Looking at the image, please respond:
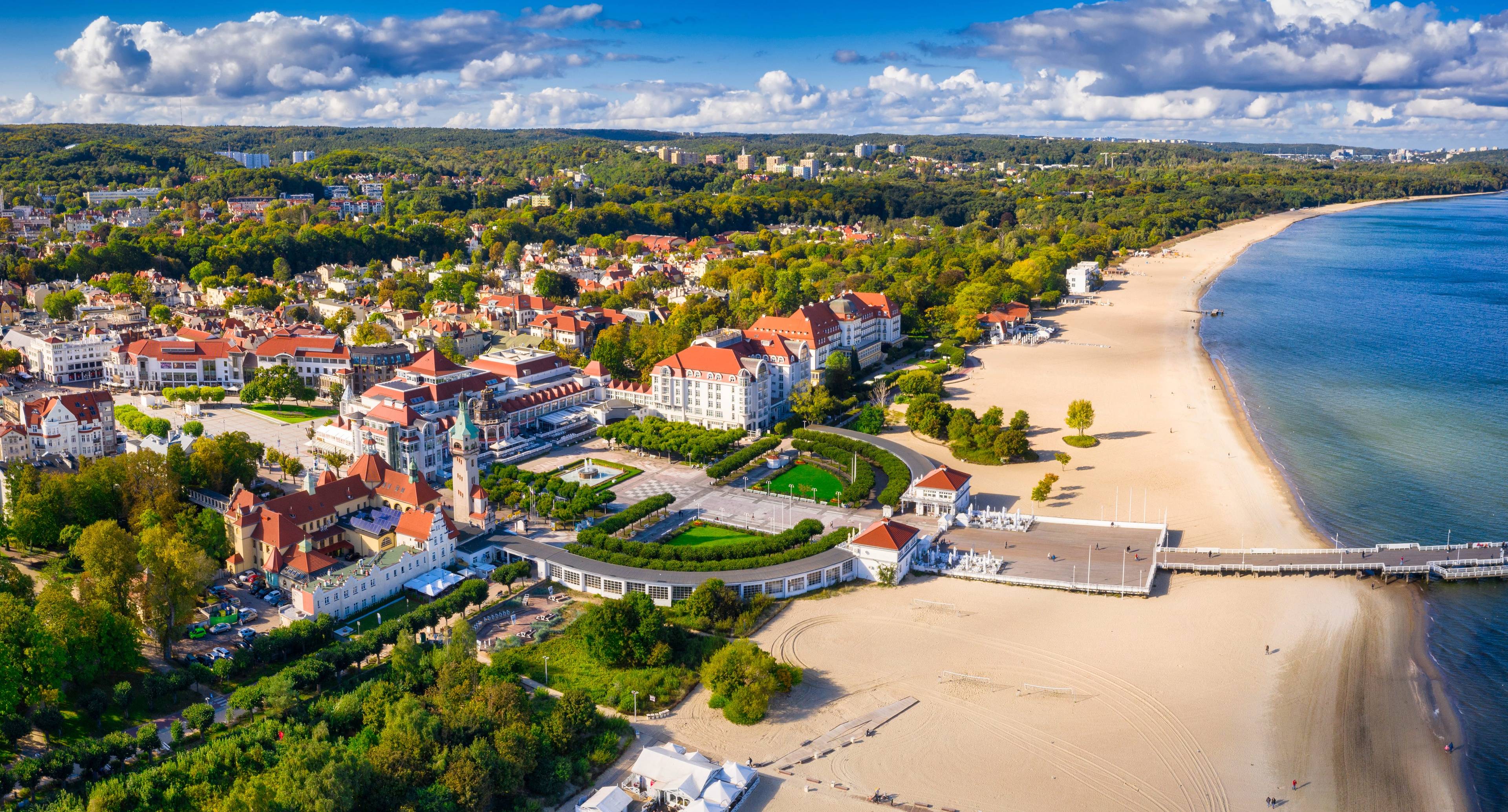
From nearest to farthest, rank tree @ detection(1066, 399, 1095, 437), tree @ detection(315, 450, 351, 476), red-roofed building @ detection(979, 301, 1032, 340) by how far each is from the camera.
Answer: tree @ detection(315, 450, 351, 476), tree @ detection(1066, 399, 1095, 437), red-roofed building @ detection(979, 301, 1032, 340)

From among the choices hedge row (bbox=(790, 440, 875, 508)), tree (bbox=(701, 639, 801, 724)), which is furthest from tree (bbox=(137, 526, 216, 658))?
hedge row (bbox=(790, 440, 875, 508))

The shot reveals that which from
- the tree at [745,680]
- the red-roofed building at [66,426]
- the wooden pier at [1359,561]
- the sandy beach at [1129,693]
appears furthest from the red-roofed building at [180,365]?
the wooden pier at [1359,561]

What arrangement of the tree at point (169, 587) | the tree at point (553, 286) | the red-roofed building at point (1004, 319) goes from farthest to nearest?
the tree at point (553, 286), the red-roofed building at point (1004, 319), the tree at point (169, 587)

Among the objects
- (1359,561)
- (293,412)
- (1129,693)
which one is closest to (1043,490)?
(1359,561)

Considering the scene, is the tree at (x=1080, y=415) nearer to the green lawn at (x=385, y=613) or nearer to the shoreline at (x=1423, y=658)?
the shoreline at (x=1423, y=658)

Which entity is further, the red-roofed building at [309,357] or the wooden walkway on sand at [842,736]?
the red-roofed building at [309,357]

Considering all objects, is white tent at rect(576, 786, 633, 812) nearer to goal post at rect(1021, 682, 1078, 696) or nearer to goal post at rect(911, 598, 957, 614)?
goal post at rect(1021, 682, 1078, 696)
